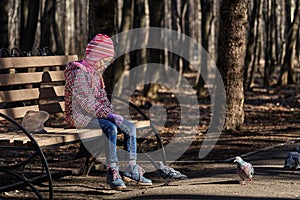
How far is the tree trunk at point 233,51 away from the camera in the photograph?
13.8 metres

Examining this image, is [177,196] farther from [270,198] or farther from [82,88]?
[82,88]

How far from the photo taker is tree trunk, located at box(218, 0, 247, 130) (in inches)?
542

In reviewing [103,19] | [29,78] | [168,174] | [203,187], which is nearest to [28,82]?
[29,78]

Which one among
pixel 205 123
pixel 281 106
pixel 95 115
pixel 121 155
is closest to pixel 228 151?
pixel 121 155

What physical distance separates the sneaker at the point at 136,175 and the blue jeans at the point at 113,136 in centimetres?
12

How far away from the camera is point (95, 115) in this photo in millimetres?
8359

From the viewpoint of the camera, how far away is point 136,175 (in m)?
8.48

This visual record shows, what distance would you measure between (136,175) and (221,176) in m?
1.02

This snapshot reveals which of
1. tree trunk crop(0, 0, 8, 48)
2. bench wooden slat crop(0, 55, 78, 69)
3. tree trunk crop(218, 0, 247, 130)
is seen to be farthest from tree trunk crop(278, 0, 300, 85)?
bench wooden slat crop(0, 55, 78, 69)

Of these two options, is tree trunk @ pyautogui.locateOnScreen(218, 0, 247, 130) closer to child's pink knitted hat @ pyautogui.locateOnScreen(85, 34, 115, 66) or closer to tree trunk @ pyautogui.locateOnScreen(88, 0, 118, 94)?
tree trunk @ pyautogui.locateOnScreen(88, 0, 118, 94)

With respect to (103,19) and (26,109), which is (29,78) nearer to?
(26,109)

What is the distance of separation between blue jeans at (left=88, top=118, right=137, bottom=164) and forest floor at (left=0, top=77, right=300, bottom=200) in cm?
37

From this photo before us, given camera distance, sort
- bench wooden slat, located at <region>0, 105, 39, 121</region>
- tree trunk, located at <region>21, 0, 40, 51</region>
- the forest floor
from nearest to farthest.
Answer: the forest floor, bench wooden slat, located at <region>0, 105, 39, 121</region>, tree trunk, located at <region>21, 0, 40, 51</region>

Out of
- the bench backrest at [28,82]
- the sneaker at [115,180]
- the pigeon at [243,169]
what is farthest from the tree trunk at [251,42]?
the sneaker at [115,180]
